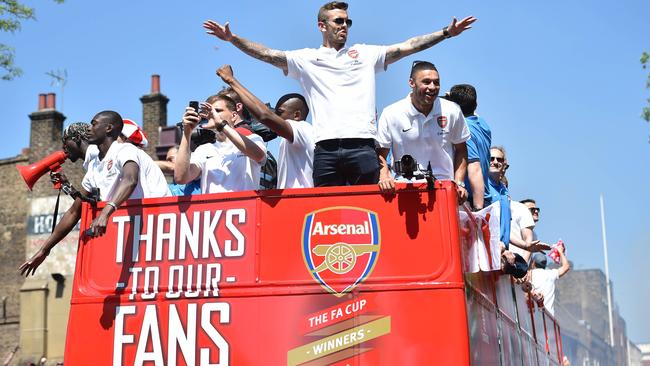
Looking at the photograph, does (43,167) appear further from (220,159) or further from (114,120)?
(220,159)

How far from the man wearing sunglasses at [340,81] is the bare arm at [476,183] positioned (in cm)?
124

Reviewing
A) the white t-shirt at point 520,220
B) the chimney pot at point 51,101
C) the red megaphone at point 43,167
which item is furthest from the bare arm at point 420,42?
the chimney pot at point 51,101

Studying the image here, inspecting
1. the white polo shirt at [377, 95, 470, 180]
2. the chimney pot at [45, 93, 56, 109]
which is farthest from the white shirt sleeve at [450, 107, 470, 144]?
the chimney pot at [45, 93, 56, 109]

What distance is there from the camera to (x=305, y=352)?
5.19 meters

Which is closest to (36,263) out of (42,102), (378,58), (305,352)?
(305,352)

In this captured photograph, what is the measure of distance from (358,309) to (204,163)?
6.05 feet

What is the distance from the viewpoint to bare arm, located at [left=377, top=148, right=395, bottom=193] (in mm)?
5324

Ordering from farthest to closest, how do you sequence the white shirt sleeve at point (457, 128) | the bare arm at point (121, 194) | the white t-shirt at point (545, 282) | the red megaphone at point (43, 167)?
the white t-shirt at point (545, 282)
the red megaphone at point (43, 167)
the white shirt sleeve at point (457, 128)
the bare arm at point (121, 194)

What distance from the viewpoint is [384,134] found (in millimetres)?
6281

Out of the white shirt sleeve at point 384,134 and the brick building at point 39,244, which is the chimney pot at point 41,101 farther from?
the white shirt sleeve at point 384,134

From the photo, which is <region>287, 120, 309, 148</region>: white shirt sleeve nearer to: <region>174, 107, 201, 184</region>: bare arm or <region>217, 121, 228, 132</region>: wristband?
<region>217, 121, 228, 132</region>: wristband

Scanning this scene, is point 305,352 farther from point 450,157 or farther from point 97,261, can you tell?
point 450,157

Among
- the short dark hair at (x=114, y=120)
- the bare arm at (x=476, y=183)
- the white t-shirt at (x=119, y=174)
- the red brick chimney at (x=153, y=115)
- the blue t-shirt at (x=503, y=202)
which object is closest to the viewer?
the white t-shirt at (x=119, y=174)

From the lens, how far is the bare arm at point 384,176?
5.32m
